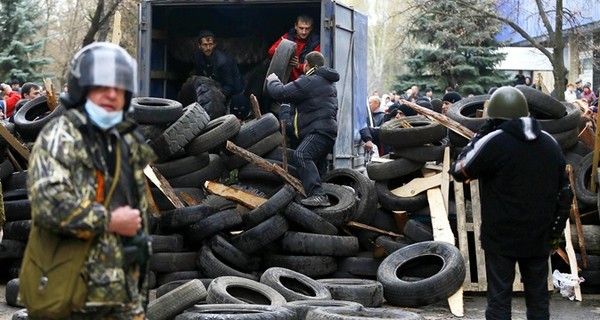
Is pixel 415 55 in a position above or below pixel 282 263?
above

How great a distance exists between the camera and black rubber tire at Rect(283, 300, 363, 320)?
406 inches

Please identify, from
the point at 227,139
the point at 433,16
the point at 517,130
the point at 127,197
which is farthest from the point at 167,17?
the point at 433,16

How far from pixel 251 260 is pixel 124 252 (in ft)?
26.0

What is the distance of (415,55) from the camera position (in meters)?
37.2

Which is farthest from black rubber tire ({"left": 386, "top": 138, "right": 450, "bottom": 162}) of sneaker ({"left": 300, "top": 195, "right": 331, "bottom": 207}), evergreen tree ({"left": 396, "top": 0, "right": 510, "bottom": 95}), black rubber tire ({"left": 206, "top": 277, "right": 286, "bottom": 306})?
evergreen tree ({"left": 396, "top": 0, "right": 510, "bottom": 95})

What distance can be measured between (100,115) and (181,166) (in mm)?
A: 9066

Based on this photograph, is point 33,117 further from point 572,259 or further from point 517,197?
point 517,197

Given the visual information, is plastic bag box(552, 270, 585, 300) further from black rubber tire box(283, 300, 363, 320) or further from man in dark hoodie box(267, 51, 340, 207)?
black rubber tire box(283, 300, 363, 320)

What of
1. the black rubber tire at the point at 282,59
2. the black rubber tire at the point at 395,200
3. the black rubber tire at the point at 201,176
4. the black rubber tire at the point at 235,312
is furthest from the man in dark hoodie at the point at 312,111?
the black rubber tire at the point at 235,312

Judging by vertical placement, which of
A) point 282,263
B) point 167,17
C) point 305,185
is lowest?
point 282,263

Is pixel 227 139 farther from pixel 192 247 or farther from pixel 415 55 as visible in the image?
pixel 415 55

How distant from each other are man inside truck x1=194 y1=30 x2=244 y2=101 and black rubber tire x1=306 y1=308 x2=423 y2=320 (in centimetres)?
753

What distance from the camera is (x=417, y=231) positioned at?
13461 millimetres

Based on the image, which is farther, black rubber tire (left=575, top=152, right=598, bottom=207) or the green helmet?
black rubber tire (left=575, top=152, right=598, bottom=207)
